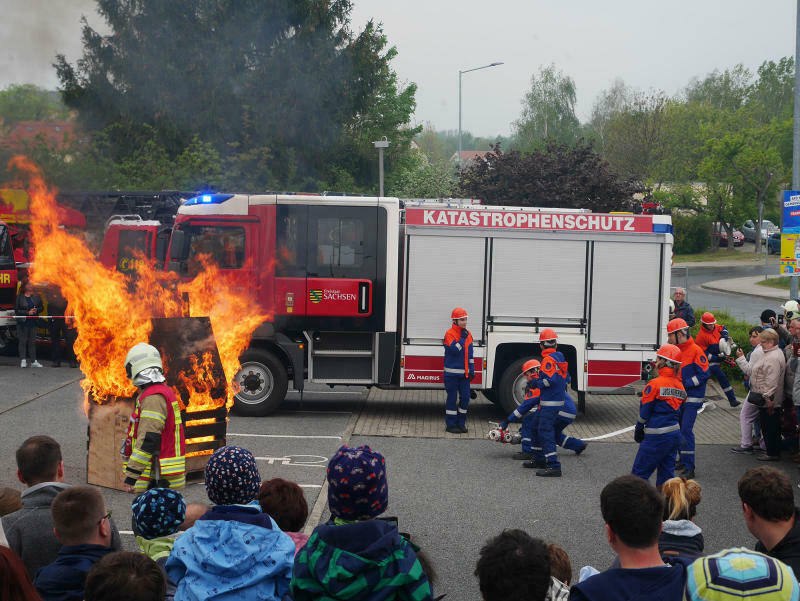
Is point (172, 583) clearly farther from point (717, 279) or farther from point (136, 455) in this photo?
point (717, 279)

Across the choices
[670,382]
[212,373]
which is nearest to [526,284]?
[670,382]

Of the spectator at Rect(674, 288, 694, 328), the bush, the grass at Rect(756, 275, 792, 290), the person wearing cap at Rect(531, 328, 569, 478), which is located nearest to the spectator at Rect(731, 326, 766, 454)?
the person wearing cap at Rect(531, 328, 569, 478)

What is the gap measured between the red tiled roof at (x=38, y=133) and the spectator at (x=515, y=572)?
53.2 ft

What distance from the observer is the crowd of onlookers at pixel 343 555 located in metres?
2.99

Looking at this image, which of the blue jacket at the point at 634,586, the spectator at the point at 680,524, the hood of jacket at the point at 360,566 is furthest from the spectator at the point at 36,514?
the spectator at the point at 680,524

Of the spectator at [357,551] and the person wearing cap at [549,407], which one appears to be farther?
the person wearing cap at [549,407]

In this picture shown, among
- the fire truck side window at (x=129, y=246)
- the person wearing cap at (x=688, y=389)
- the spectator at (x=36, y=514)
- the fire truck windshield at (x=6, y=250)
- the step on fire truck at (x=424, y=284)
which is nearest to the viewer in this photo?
the spectator at (x=36, y=514)

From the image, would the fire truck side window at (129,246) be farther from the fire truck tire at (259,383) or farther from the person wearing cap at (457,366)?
the person wearing cap at (457,366)

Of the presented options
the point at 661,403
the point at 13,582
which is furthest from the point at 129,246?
the point at 13,582

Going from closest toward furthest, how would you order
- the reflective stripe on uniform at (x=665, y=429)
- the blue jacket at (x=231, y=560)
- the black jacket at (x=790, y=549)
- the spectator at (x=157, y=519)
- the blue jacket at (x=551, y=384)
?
1. the blue jacket at (x=231, y=560)
2. the black jacket at (x=790, y=549)
3. the spectator at (x=157, y=519)
4. the reflective stripe on uniform at (x=665, y=429)
5. the blue jacket at (x=551, y=384)

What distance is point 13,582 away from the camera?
9.04ft

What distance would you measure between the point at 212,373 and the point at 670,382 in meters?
4.71

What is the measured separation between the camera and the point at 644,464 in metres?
8.40

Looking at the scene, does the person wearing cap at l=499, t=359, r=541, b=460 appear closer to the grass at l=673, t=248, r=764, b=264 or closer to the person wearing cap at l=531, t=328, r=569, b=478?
the person wearing cap at l=531, t=328, r=569, b=478
